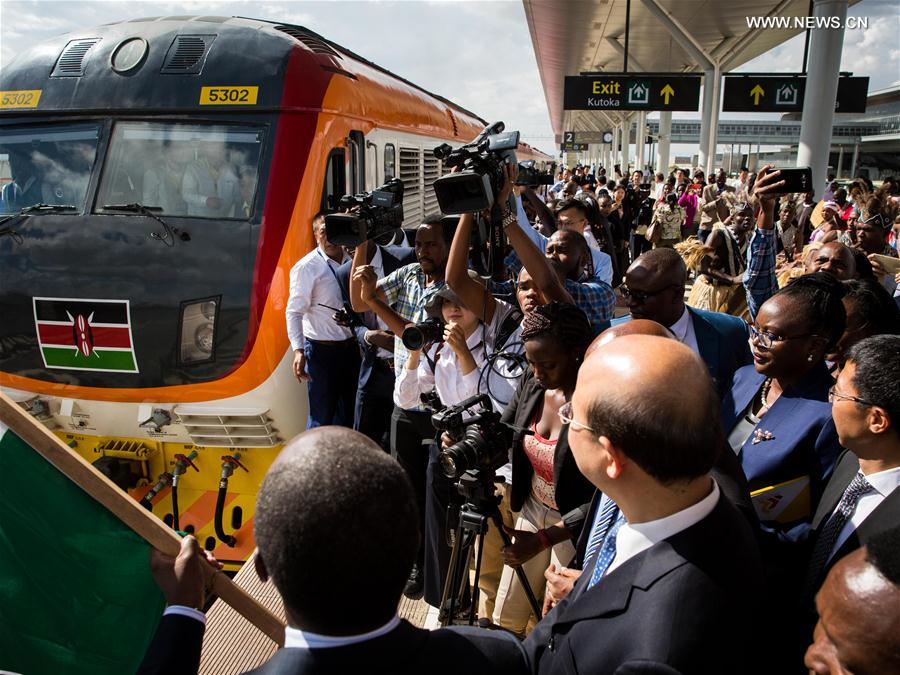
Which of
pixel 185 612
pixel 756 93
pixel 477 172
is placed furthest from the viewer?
pixel 756 93

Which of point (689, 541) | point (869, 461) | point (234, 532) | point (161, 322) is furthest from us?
point (234, 532)

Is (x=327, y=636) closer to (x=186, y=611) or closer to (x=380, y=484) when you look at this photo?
(x=380, y=484)

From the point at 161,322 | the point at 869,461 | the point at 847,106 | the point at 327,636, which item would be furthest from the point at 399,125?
the point at 847,106

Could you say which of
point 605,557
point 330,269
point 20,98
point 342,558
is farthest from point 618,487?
point 20,98

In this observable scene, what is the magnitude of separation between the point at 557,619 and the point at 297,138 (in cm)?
334

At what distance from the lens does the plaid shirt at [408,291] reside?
3.70 metres

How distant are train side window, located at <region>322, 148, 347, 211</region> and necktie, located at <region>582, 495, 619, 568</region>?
2982 mm

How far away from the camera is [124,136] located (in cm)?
411

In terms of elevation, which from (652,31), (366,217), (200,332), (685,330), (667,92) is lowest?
(200,332)

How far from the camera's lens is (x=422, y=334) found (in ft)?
9.96

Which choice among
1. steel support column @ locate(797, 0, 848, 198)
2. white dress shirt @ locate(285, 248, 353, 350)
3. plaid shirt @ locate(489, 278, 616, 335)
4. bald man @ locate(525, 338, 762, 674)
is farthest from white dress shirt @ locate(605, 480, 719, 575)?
steel support column @ locate(797, 0, 848, 198)

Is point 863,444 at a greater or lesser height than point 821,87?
lesser

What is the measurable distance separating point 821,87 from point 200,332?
8506mm

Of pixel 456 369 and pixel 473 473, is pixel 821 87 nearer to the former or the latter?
pixel 456 369
